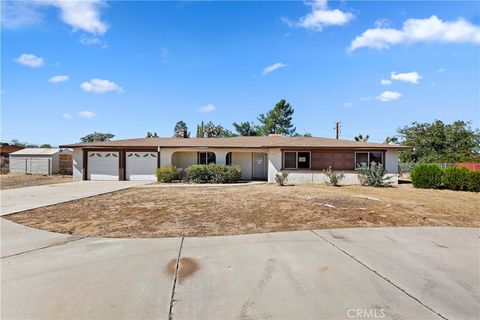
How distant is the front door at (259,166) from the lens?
71.1 ft

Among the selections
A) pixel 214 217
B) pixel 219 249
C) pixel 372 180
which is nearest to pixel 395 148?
pixel 372 180

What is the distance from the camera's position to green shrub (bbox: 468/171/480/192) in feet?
50.5

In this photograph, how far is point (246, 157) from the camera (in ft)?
71.2

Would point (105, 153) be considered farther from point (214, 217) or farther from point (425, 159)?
point (425, 159)

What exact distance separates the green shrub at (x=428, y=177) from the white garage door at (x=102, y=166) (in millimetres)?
18880

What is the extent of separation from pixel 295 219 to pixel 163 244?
362 cm

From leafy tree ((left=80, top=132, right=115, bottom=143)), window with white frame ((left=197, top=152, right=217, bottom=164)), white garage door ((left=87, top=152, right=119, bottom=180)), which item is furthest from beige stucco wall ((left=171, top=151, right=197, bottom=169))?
leafy tree ((left=80, top=132, right=115, bottom=143))

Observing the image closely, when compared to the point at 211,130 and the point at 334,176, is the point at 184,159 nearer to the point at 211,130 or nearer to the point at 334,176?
the point at 334,176

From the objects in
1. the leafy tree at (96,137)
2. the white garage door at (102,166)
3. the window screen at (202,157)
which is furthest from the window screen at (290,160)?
the leafy tree at (96,137)

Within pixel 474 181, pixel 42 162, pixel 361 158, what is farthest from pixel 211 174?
pixel 42 162

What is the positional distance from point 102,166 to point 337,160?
1577 cm

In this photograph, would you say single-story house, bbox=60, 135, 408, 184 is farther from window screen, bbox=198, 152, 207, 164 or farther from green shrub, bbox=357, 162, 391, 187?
green shrub, bbox=357, 162, 391, 187
